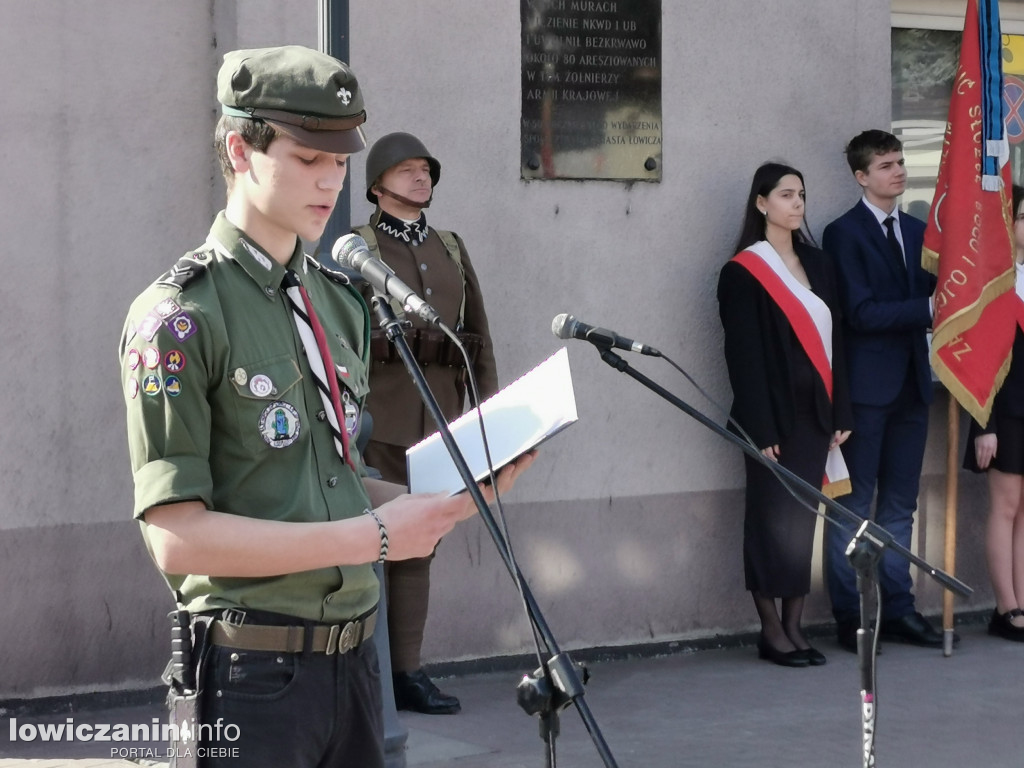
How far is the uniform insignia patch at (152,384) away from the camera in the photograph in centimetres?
240

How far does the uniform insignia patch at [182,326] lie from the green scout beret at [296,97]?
352 millimetres

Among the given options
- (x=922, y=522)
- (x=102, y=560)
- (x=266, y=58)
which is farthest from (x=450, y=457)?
(x=922, y=522)

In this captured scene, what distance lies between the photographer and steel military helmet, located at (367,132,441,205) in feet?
20.1

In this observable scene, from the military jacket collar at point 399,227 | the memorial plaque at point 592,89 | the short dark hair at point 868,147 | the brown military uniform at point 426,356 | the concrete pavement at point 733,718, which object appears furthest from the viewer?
the short dark hair at point 868,147

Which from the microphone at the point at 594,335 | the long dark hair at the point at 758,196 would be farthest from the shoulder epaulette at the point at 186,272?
the long dark hair at the point at 758,196

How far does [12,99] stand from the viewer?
6.00 metres

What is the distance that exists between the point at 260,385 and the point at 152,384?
0.19 metres

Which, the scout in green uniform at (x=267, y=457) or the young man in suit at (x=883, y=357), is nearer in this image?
the scout in green uniform at (x=267, y=457)

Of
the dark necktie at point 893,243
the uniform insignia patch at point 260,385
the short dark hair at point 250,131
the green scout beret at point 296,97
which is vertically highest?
the green scout beret at point 296,97

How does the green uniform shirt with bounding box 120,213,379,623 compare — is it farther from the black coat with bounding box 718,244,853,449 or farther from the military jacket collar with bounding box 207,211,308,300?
the black coat with bounding box 718,244,853,449

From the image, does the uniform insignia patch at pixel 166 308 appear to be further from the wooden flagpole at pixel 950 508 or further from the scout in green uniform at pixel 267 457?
the wooden flagpole at pixel 950 508

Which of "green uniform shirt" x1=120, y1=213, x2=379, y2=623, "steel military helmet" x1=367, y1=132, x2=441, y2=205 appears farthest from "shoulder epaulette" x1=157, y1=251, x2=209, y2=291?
"steel military helmet" x1=367, y1=132, x2=441, y2=205

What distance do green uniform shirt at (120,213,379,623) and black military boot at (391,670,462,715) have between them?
359cm

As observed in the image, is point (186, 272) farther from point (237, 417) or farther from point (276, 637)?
point (276, 637)
